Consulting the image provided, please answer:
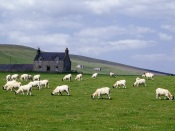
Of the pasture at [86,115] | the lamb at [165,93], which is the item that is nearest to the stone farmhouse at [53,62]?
the lamb at [165,93]

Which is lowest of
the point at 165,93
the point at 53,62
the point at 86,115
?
the point at 86,115

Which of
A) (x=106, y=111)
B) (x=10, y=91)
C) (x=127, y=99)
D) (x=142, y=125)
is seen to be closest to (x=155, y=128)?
(x=142, y=125)

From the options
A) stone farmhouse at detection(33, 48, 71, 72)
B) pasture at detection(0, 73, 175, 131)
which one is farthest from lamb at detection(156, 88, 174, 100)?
stone farmhouse at detection(33, 48, 71, 72)

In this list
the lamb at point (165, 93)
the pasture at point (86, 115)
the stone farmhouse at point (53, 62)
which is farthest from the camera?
the stone farmhouse at point (53, 62)

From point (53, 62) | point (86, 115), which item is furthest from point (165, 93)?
point (53, 62)

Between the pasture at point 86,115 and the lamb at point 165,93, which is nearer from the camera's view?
the pasture at point 86,115

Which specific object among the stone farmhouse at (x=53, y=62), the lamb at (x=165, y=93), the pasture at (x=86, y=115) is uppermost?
the stone farmhouse at (x=53, y=62)

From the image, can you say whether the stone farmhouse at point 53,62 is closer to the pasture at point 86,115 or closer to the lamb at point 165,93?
the lamb at point 165,93

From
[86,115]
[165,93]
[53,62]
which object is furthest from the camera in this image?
[53,62]

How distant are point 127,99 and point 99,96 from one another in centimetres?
347

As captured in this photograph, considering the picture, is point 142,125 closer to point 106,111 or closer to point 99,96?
point 106,111

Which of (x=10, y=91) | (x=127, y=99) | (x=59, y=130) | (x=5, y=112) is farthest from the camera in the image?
(x=10, y=91)

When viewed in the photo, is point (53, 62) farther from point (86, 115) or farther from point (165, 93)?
point (86, 115)

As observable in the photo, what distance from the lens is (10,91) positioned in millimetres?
48625
